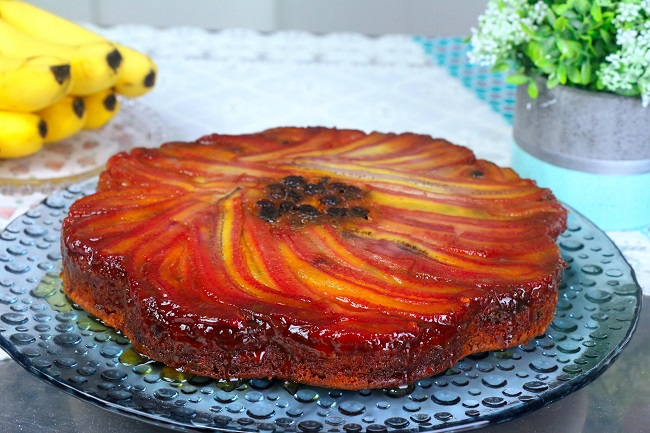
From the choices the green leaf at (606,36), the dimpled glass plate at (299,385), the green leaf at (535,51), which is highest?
the green leaf at (606,36)

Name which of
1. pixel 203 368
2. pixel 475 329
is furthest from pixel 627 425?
pixel 203 368

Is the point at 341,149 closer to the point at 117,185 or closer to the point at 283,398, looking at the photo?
the point at 117,185

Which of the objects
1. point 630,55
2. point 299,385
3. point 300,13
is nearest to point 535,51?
point 630,55

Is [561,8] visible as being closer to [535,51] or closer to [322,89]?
[535,51]

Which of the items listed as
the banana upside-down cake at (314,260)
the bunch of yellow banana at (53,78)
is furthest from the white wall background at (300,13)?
the banana upside-down cake at (314,260)

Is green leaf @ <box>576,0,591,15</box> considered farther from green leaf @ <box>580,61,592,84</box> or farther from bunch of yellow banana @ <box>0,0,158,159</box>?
bunch of yellow banana @ <box>0,0,158,159</box>

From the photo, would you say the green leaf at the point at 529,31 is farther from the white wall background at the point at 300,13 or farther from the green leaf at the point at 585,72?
the white wall background at the point at 300,13
